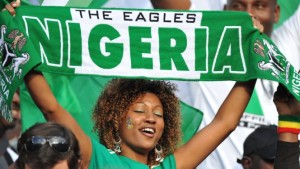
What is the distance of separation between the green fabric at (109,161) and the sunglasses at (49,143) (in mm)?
946

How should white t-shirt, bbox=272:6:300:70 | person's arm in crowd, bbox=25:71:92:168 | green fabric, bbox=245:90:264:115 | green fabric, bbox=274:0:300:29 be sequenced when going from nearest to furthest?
person's arm in crowd, bbox=25:71:92:168
green fabric, bbox=245:90:264:115
white t-shirt, bbox=272:6:300:70
green fabric, bbox=274:0:300:29

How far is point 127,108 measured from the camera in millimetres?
5273

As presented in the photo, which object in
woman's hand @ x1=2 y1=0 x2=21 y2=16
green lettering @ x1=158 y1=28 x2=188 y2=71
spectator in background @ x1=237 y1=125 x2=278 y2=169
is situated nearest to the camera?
woman's hand @ x1=2 y1=0 x2=21 y2=16

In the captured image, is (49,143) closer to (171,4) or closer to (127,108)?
(127,108)

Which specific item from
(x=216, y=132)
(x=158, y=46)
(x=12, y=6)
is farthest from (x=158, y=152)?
(x=12, y=6)

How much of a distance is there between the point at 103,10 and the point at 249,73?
0.79m

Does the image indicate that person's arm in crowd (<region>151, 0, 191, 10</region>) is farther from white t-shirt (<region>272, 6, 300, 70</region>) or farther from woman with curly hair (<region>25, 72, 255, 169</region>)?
woman with curly hair (<region>25, 72, 255, 169</region>)

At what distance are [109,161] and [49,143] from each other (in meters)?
1.04

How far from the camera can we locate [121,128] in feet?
17.2

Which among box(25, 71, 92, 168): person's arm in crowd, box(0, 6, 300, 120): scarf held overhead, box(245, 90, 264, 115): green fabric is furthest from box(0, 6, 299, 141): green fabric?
box(245, 90, 264, 115): green fabric

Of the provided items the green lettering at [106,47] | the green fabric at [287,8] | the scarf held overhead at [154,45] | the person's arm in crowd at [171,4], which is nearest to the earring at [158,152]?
the scarf held overhead at [154,45]

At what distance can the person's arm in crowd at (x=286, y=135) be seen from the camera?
5105mm

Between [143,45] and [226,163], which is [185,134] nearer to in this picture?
[226,163]

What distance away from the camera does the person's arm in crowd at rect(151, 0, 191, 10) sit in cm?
696
